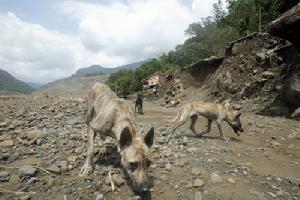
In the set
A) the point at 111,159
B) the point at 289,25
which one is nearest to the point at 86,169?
the point at 111,159

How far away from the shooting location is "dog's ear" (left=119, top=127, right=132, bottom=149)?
6023 mm

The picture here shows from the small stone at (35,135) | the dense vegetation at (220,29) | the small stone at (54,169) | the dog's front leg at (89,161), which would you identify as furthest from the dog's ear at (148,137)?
the dense vegetation at (220,29)

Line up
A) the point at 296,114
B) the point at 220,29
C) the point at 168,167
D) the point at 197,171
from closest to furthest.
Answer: the point at 197,171 → the point at 168,167 → the point at 296,114 → the point at 220,29

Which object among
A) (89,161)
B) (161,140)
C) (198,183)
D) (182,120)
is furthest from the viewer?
(182,120)

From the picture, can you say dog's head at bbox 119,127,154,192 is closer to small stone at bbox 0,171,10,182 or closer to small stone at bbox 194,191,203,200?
small stone at bbox 194,191,203,200

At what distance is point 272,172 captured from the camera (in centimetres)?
826

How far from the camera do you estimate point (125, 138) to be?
20.1 feet

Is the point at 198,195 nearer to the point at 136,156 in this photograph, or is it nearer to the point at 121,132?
the point at 136,156

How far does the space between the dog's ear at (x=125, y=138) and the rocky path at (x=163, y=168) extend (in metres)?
1.14

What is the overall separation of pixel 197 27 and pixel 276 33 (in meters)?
78.8

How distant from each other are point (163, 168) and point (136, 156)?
91.5 inches

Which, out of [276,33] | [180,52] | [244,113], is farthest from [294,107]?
[180,52]

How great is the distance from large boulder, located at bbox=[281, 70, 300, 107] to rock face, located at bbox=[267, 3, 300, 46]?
233 centimetres

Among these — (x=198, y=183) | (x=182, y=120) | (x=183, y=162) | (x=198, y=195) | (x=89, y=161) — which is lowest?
(x=198, y=195)
